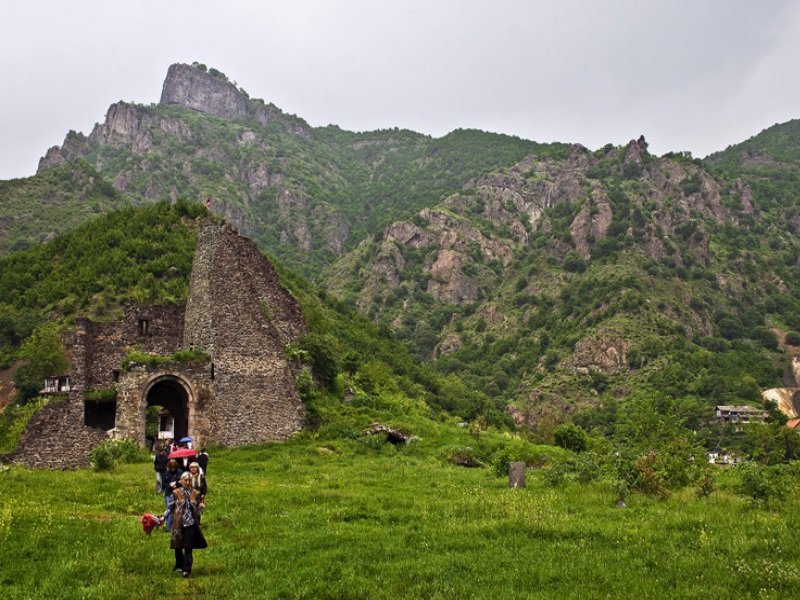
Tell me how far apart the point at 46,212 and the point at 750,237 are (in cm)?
16469

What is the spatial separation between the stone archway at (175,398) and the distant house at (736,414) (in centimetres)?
8956

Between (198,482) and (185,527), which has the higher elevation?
(198,482)

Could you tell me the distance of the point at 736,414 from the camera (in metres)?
107

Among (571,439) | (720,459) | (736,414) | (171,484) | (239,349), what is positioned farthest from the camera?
(736,414)

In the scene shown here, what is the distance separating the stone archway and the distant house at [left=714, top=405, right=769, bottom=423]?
294 ft

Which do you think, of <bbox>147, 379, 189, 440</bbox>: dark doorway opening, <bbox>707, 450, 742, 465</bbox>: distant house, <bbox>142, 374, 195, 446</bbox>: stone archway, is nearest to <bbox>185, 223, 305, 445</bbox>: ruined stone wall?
<bbox>142, 374, 195, 446</bbox>: stone archway

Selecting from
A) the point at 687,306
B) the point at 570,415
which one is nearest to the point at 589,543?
the point at 570,415

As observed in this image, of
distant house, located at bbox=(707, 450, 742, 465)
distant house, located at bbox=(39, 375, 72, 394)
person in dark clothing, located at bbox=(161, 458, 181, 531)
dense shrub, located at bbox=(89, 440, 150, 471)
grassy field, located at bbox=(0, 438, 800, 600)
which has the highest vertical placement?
distant house, located at bbox=(39, 375, 72, 394)

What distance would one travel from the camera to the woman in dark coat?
41.6ft

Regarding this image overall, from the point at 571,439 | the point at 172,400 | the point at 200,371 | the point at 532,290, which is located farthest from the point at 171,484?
the point at 532,290

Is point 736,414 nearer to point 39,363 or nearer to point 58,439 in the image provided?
point 39,363

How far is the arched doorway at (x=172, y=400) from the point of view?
31984 millimetres

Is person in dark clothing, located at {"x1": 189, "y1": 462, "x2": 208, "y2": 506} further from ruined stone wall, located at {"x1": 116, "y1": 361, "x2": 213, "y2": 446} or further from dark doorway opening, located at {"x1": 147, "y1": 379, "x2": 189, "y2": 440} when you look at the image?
dark doorway opening, located at {"x1": 147, "y1": 379, "x2": 189, "y2": 440}

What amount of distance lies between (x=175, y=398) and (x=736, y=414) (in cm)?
9367
